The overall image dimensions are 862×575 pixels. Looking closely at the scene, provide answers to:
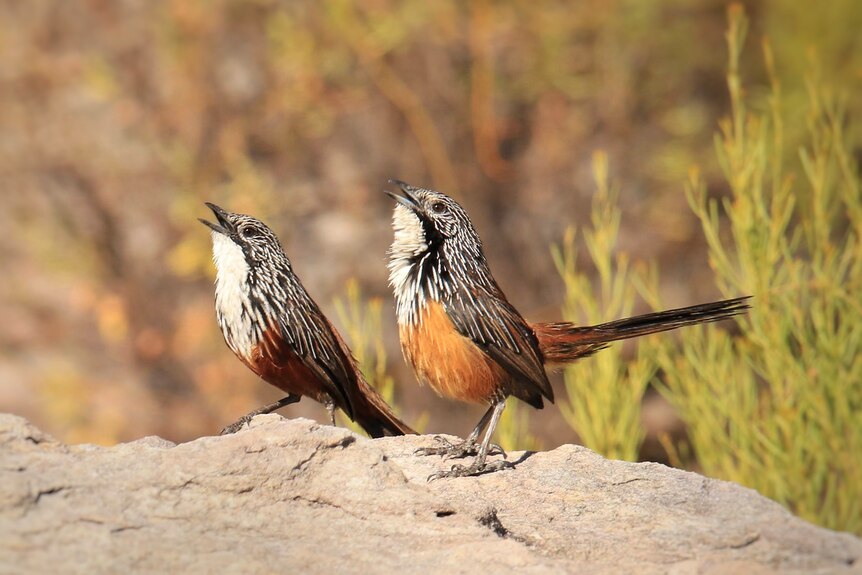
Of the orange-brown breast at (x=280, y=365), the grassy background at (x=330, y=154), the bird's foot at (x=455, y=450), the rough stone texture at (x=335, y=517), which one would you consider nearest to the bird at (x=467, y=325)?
the bird's foot at (x=455, y=450)

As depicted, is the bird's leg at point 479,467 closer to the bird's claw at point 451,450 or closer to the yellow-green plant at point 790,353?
the bird's claw at point 451,450

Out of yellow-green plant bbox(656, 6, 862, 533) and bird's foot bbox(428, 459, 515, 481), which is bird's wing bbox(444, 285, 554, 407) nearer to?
bird's foot bbox(428, 459, 515, 481)

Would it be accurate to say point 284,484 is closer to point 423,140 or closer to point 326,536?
point 326,536

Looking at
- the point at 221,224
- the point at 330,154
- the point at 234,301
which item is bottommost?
the point at 234,301

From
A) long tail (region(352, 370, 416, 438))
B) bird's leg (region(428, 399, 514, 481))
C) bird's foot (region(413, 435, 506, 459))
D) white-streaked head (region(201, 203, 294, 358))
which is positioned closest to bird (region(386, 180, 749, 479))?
bird's foot (region(413, 435, 506, 459))

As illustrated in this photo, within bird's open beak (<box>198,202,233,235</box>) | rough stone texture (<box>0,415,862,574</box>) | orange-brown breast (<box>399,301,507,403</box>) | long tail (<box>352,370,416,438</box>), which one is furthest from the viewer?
bird's open beak (<box>198,202,233,235</box>)

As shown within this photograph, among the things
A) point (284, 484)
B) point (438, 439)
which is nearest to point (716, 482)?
point (438, 439)

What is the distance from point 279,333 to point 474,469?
1.42 metres

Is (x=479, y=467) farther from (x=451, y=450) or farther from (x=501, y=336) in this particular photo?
(x=501, y=336)

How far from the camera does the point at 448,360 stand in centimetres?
532

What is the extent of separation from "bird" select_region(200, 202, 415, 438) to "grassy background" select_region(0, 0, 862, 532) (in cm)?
476

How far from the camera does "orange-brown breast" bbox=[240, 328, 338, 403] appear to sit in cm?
563

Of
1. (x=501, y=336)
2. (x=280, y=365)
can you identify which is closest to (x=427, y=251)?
(x=501, y=336)

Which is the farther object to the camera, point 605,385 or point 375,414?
point 605,385
